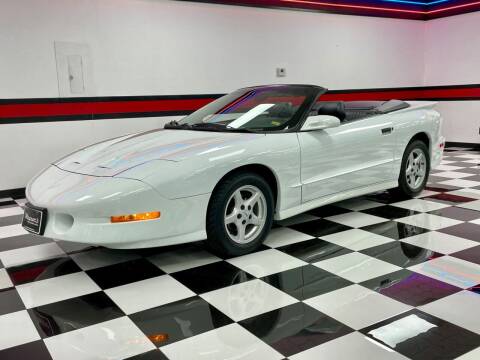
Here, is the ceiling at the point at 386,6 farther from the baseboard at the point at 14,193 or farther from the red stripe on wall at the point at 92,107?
the baseboard at the point at 14,193

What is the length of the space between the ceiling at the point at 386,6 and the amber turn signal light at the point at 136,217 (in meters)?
4.70

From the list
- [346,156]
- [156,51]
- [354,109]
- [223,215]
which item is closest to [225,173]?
[223,215]

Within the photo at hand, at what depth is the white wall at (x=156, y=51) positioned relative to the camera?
17.7 ft

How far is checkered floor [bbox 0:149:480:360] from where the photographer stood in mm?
2059

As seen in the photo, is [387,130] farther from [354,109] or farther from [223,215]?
[223,215]

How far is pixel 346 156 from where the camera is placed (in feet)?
12.3

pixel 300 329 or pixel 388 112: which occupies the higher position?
pixel 388 112

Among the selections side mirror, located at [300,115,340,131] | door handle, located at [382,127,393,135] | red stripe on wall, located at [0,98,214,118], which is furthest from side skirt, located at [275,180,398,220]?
red stripe on wall, located at [0,98,214,118]

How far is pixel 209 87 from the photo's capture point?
6625 mm

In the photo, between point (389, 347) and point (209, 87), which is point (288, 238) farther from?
point (209, 87)

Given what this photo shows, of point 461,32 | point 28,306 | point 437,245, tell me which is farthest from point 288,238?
point 461,32

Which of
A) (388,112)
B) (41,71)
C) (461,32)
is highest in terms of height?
(461,32)

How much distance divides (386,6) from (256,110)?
5897 mm

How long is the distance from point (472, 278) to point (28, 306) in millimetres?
2422
